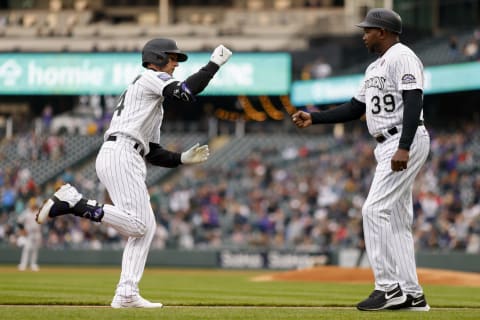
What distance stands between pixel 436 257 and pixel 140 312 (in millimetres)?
16580

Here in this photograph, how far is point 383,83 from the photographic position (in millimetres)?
7945

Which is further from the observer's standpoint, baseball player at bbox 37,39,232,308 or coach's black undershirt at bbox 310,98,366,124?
coach's black undershirt at bbox 310,98,366,124

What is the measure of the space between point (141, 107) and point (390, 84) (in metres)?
1.90

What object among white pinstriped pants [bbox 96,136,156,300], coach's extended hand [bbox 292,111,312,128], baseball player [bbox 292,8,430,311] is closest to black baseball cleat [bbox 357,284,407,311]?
baseball player [bbox 292,8,430,311]

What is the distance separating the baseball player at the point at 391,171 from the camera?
25.7ft

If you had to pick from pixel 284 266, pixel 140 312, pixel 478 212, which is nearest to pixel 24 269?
pixel 284 266

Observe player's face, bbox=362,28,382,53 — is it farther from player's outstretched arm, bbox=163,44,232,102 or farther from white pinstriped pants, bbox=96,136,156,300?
white pinstriped pants, bbox=96,136,156,300

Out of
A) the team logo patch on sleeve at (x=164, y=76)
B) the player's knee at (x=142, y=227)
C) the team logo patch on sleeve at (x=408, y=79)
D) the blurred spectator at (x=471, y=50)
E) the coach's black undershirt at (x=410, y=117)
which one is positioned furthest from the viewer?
the blurred spectator at (x=471, y=50)

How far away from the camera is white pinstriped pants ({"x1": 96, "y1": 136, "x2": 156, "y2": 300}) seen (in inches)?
310

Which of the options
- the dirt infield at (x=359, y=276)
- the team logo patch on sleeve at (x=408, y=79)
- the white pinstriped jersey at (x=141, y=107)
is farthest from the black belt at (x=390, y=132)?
the dirt infield at (x=359, y=276)

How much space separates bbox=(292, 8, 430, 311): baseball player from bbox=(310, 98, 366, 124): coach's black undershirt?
0.51 metres

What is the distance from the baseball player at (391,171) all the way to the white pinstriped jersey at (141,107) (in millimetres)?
1598

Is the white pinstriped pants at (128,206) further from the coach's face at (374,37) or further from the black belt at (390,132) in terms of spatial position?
the coach's face at (374,37)

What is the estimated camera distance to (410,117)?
25.0 feet
